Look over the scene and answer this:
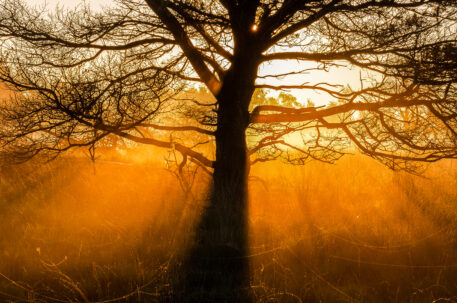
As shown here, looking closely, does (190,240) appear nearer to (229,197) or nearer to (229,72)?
(229,197)

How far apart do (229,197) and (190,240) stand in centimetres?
95

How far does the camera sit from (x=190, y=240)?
3982 mm

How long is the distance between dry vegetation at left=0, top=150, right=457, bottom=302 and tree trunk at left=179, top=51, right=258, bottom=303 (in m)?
0.20

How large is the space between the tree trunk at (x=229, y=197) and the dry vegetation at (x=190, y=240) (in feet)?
0.66

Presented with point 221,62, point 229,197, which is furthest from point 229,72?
point 229,197

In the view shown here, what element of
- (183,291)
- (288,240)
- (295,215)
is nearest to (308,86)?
(295,215)

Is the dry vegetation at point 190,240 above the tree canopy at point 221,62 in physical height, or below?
below

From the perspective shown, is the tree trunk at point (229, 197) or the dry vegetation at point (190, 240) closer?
the dry vegetation at point (190, 240)

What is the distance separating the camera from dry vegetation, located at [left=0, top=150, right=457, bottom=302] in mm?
2889

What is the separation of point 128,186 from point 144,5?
428 cm

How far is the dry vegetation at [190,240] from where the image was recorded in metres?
2.89

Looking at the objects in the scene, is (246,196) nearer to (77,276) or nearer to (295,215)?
(295,215)

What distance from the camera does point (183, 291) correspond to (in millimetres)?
2764

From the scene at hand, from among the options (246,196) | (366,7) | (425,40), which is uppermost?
(366,7)
